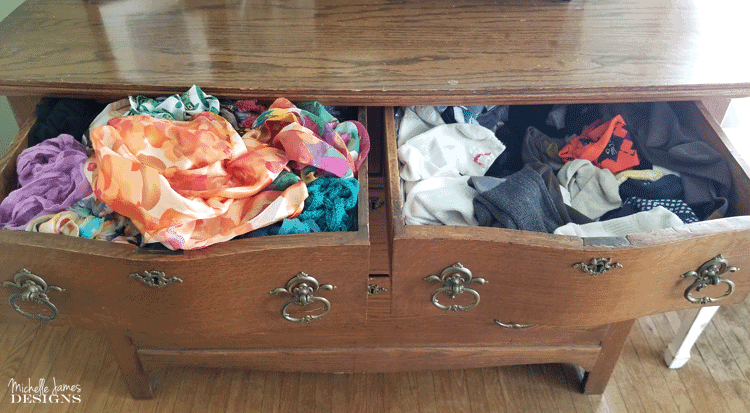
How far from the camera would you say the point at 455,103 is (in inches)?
34.1

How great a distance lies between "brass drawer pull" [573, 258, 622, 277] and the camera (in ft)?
2.38

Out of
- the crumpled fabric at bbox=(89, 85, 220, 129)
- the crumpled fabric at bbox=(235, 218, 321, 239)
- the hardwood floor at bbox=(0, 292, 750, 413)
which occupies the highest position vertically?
the crumpled fabric at bbox=(89, 85, 220, 129)

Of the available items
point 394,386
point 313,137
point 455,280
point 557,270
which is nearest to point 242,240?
point 313,137

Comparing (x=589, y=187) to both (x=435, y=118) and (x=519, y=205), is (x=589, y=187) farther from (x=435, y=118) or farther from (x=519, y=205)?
(x=435, y=118)

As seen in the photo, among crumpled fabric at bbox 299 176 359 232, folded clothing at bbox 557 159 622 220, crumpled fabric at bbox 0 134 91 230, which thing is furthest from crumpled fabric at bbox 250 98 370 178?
folded clothing at bbox 557 159 622 220

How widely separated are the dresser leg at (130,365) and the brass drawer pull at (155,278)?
294 mm

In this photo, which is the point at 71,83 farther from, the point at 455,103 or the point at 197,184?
the point at 455,103

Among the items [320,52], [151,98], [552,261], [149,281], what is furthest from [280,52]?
[552,261]

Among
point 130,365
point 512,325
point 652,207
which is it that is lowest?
point 130,365

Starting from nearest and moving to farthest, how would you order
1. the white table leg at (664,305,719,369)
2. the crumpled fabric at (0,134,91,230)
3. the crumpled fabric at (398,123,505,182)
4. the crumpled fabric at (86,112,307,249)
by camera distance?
the crumpled fabric at (86,112,307,249), the crumpled fabric at (0,134,91,230), the crumpled fabric at (398,123,505,182), the white table leg at (664,305,719,369)

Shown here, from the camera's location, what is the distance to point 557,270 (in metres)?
0.74

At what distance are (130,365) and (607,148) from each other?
89cm

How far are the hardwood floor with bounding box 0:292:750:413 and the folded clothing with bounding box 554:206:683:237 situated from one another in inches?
14.9

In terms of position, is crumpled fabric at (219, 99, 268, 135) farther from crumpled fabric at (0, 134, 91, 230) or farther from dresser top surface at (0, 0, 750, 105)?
crumpled fabric at (0, 134, 91, 230)
